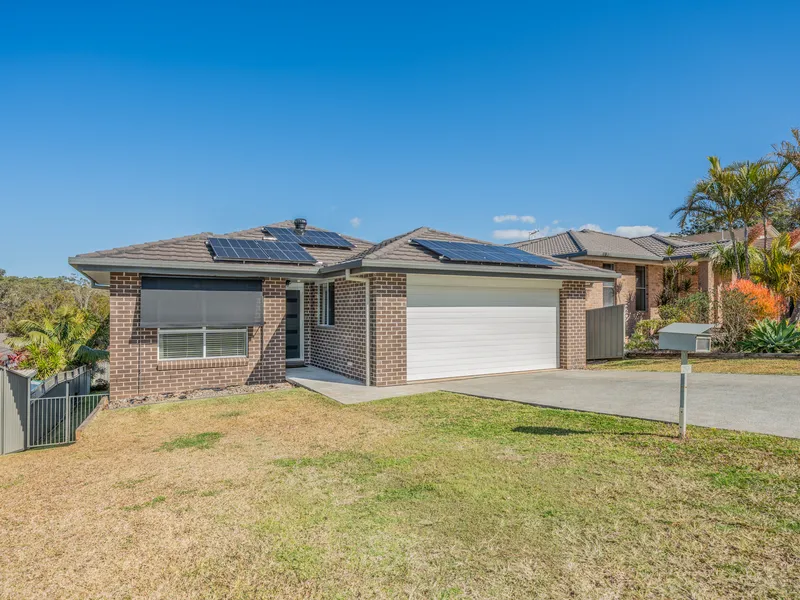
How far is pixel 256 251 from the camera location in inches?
474

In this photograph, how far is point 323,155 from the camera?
22.3 meters

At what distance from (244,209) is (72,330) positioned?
12139mm

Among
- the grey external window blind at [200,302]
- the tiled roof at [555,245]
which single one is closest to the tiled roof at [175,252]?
the grey external window blind at [200,302]

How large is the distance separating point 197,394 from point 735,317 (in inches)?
647

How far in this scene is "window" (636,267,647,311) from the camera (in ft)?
70.3

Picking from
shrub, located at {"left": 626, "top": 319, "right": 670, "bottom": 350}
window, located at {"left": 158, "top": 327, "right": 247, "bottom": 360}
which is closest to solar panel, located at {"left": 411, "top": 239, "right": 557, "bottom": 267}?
window, located at {"left": 158, "top": 327, "right": 247, "bottom": 360}

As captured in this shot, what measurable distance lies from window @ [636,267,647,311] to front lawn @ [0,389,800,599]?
16426mm

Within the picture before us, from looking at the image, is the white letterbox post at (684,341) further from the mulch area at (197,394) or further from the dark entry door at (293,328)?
the dark entry door at (293,328)

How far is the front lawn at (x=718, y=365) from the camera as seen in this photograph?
1170 cm

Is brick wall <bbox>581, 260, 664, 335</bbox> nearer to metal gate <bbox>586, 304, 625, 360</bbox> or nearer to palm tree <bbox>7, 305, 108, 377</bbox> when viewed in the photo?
metal gate <bbox>586, 304, 625, 360</bbox>

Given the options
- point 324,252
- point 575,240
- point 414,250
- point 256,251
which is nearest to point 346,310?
point 414,250

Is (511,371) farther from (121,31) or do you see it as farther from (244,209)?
(244,209)

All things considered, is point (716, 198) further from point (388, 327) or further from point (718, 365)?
point (388, 327)

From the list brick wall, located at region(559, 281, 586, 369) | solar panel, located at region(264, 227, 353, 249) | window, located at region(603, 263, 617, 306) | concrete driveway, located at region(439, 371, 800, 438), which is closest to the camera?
concrete driveway, located at region(439, 371, 800, 438)
